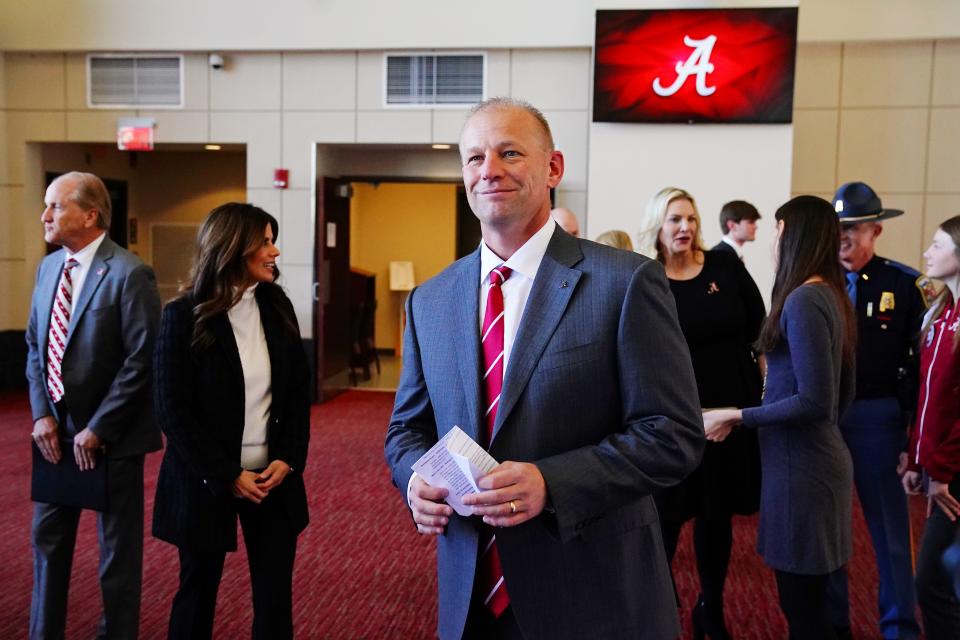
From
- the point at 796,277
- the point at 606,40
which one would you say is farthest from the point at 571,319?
the point at 606,40

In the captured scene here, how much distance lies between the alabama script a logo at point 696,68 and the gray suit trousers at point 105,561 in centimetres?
579

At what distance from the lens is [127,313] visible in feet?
9.63

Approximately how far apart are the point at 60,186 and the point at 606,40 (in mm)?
5508

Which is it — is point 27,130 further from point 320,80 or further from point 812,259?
point 812,259

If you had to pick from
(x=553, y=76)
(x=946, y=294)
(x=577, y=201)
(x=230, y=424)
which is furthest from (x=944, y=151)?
(x=230, y=424)

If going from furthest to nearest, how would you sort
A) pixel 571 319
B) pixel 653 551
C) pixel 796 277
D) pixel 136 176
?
pixel 136 176 < pixel 796 277 < pixel 653 551 < pixel 571 319

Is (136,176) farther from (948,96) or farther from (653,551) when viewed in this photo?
(653,551)

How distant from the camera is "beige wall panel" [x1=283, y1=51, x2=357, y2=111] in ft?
26.7

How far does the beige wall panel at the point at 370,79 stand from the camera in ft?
26.6

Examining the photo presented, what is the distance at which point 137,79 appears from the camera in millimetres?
8344

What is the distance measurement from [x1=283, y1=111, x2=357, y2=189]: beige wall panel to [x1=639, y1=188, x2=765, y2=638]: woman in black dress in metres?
5.57

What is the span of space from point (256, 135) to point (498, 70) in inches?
97.4

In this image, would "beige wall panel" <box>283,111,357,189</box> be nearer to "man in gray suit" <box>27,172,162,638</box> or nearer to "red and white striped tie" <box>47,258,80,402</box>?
"man in gray suit" <box>27,172,162,638</box>

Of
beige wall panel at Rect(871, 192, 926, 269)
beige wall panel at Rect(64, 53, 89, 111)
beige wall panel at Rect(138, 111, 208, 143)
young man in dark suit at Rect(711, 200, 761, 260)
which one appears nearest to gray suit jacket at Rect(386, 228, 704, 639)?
young man in dark suit at Rect(711, 200, 761, 260)
